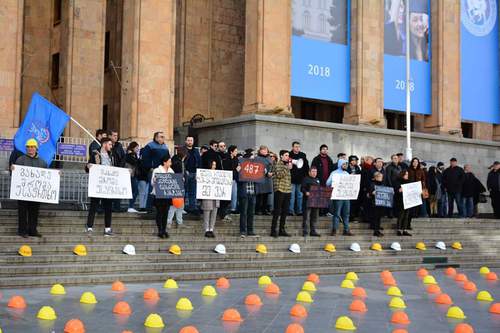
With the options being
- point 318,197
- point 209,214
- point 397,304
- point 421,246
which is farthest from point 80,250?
point 421,246

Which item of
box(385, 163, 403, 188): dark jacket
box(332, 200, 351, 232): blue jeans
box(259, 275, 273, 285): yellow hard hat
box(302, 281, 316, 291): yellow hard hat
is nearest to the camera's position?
box(302, 281, 316, 291): yellow hard hat

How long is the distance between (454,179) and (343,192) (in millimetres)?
6026

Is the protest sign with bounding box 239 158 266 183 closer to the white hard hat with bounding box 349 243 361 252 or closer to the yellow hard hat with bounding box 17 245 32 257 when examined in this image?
the white hard hat with bounding box 349 243 361 252

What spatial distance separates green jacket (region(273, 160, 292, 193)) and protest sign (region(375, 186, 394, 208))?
3049 mm

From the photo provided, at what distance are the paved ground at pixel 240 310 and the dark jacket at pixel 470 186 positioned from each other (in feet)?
32.7

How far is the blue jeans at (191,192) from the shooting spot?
17.9m

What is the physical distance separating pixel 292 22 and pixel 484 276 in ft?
43.8

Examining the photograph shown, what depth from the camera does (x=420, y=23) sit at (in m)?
30.5

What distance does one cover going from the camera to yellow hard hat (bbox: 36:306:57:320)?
30.3ft

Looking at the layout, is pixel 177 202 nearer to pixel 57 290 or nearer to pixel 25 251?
pixel 25 251

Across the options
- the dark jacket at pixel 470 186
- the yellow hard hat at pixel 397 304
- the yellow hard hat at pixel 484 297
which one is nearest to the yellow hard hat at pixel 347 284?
the yellow hard hat at pixel 397 304

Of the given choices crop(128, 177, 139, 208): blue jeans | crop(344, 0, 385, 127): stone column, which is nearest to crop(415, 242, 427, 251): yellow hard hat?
crop(128, 177, 139, 208): blue jeans

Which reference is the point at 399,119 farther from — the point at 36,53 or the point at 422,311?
the point at 422,311

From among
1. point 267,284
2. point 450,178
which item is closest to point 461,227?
point 450,178
